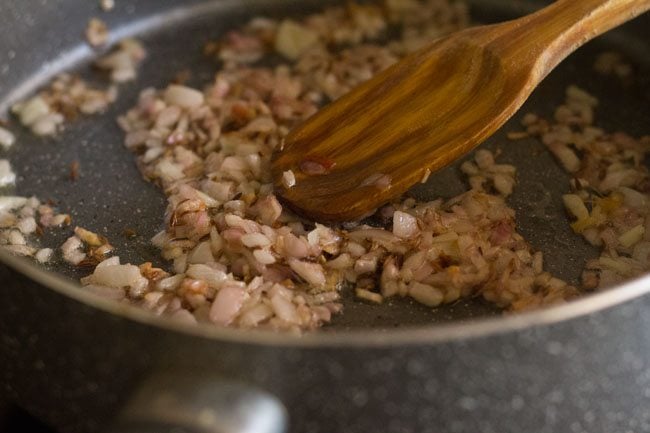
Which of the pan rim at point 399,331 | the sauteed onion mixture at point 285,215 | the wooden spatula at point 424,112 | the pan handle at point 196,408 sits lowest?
the sauteed onion mixture at point 285,215

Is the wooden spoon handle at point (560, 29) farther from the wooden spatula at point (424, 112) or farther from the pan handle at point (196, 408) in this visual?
the pan handle at point (196, 408)

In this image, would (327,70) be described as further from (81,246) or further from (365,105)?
(81,246)

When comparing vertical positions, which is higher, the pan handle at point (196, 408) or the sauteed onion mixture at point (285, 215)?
the pan handle at point (196, 408)

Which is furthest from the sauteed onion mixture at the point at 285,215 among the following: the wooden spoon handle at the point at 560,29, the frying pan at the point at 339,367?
the wooden spoon handle at the point at 560,29

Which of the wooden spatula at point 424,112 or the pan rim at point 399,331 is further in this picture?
the wooden spatula at point 424,112

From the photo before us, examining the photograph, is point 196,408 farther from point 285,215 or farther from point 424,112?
point 424,112

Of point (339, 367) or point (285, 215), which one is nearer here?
point (339, 367)

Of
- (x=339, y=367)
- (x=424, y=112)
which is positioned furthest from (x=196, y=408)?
(x=424, y=112)

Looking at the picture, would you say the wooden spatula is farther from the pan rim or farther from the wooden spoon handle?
the pan rim
